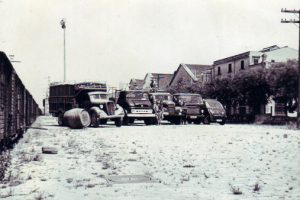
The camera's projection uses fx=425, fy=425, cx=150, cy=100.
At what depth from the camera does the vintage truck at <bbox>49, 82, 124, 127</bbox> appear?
22719mm

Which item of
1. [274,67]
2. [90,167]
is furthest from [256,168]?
[274,67]

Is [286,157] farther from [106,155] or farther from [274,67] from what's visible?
[274,67]

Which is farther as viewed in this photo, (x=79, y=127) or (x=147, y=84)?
(x=147, y=84)

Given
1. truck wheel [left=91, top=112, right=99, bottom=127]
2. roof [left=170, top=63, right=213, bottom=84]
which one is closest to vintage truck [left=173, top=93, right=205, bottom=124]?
truck wheel [left=91, top=112, right=99, bottom=127]

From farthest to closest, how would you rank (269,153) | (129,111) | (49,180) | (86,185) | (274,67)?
(274,67) → (129,111) → (269,153) → (49,180) → (86,185)

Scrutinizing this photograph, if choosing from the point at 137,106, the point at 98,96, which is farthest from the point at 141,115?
the point at 98,96

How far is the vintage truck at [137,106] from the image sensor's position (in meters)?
24.7

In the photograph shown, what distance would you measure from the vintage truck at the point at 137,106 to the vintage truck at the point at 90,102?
91 cm

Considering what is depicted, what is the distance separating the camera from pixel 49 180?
23.5 ft

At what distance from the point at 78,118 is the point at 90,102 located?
84.5 inches

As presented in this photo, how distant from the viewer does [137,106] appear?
81.6 feet

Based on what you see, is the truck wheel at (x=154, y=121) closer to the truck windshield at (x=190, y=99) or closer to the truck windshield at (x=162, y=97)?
the truck windshield at (x=162, y=97)

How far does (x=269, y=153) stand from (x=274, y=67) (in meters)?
22.6

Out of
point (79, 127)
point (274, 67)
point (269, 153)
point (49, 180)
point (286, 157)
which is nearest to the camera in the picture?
point (49, 180)
